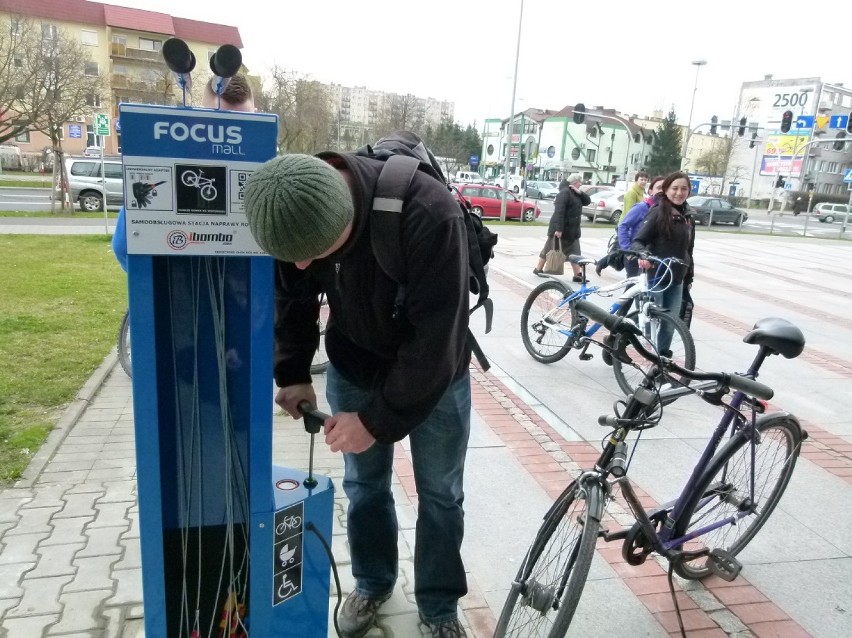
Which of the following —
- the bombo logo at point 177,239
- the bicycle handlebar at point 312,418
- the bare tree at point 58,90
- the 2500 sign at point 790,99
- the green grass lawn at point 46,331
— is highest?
the 2500 sign at point 790,99

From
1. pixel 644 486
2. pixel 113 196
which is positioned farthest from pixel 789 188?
pixel 644 486

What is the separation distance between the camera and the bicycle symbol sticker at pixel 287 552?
201cm

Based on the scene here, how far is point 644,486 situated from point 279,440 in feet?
7.34

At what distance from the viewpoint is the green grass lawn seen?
13.5 ft

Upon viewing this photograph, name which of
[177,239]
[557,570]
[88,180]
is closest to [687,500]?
[557,570]

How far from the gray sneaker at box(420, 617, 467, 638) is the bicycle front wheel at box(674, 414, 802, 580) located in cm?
94

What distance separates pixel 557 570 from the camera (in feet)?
7.16

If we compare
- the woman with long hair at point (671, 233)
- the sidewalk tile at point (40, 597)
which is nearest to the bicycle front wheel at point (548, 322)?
the woman with long hair at point (671, 233)

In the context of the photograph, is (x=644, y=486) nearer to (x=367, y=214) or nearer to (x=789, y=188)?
(x=367, y=214)

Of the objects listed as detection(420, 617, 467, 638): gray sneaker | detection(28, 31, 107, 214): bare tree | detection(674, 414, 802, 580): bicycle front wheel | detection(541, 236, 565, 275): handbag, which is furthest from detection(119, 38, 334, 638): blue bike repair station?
detection(28, 31, 107, 214): bare tree

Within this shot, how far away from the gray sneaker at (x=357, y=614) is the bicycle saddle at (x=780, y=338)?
5.84 ft

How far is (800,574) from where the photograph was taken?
9.87ft

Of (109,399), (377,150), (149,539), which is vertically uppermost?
(377,150)

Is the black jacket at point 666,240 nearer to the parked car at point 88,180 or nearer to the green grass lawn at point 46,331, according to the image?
the green grass lawn at point 46,331
